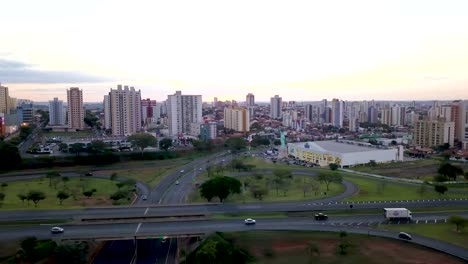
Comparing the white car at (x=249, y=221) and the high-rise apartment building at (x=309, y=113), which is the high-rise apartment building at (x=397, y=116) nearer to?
the high-rise apartment building at (x=309, y=113)

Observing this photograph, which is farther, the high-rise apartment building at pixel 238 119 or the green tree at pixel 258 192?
the high-rise apartment building at pixel 238 119

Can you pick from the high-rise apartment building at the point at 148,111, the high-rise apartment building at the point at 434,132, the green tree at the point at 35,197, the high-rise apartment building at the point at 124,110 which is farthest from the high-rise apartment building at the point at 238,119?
the green tree at the point at 35,197

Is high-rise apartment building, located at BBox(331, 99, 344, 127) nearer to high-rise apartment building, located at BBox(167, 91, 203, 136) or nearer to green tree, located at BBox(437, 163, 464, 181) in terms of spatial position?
high-rise apartment building, located at BBox(167, 91, 203, 136)

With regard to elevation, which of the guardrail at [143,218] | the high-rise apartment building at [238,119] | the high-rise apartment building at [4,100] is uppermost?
the high-rise apartment building at [4,100]

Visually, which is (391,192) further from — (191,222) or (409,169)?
(191,222)

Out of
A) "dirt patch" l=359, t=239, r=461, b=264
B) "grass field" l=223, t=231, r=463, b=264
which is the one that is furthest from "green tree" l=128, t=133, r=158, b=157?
"dirt patch" l=359, t=239, r=461, b=264

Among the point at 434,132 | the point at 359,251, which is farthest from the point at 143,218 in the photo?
the point at 434,132

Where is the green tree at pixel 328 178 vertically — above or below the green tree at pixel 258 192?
above

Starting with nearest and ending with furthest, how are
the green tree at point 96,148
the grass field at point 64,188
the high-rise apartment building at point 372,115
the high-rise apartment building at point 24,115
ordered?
the grass field at point 64,188, the green tree at point 96,148, the high-rise apartment building at point 24,115, the high-rise apartment building at point 372,115
